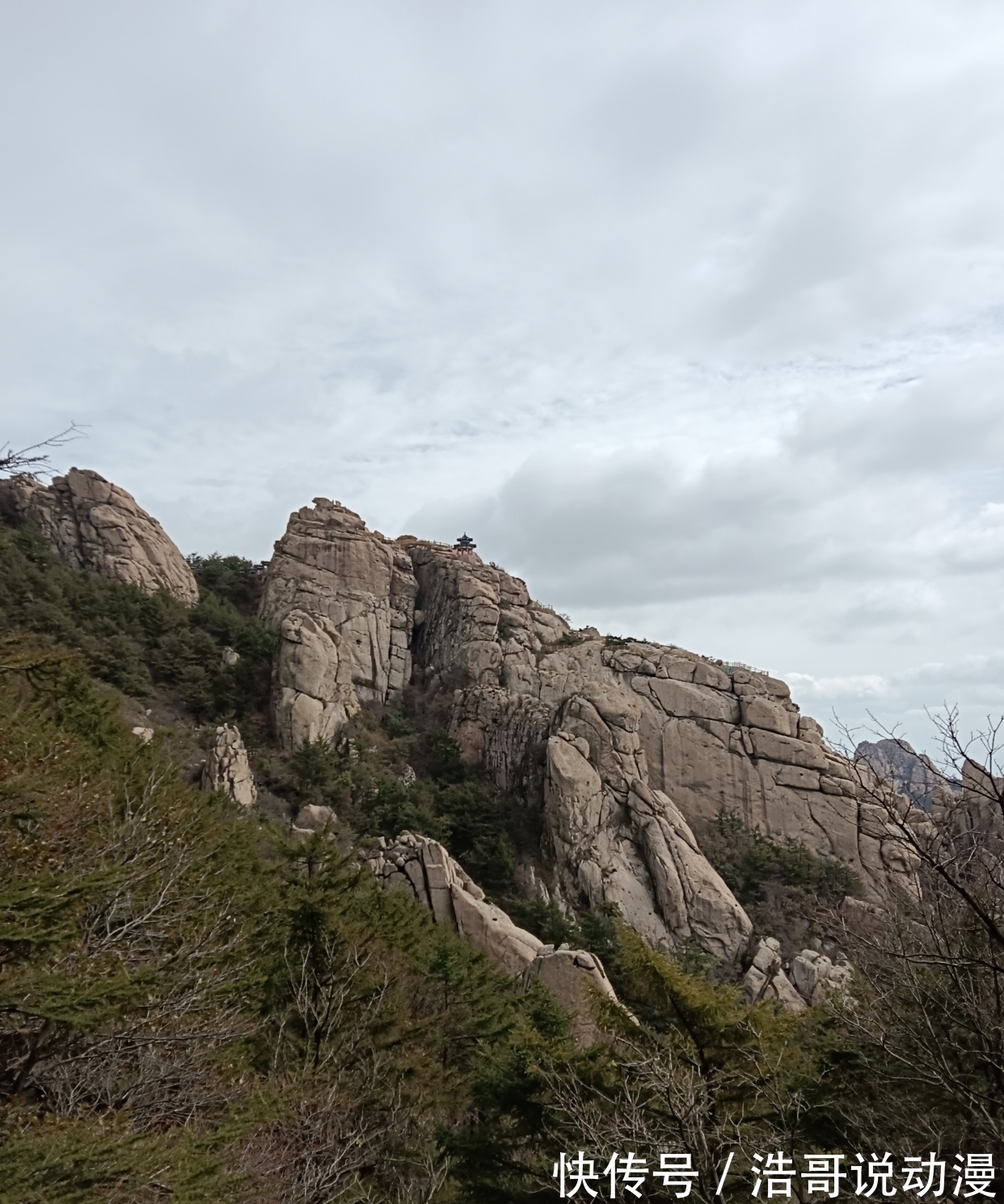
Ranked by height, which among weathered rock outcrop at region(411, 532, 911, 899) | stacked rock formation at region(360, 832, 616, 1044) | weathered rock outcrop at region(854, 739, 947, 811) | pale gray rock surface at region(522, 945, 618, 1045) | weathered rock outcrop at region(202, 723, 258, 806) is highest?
weathered rock outcrop at region(411, 532, 911, 899)

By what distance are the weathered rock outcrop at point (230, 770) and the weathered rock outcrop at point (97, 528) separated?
15.5 meters

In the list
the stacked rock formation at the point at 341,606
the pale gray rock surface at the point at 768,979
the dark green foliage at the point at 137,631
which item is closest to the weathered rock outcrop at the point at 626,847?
the pale gray rock surface at the point at 768,979

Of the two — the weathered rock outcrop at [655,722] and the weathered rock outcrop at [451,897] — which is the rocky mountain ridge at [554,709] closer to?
the weathered rock outcrop at [655,722]

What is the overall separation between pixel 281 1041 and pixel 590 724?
95.6ft

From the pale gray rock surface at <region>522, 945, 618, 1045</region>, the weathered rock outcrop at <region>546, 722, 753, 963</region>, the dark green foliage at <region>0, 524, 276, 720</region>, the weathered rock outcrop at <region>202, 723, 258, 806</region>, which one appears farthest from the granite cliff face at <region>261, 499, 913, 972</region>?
the pale gray rock surface at <region>522, 945, 618, 1045</region>

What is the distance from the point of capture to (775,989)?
2977 cm

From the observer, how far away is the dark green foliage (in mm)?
35250

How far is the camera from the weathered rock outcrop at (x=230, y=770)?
31.0m

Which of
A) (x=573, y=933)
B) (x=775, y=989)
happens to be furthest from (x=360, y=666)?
(x=775, y=989)

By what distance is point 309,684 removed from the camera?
133 ft

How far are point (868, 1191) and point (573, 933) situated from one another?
2538cm

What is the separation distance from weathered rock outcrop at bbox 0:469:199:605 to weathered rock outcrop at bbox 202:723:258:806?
1550 centimetres

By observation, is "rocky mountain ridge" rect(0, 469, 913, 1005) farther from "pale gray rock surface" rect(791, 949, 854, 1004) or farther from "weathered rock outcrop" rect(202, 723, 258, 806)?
"pale gray rock surface" rect(791, 949, 854, 1004)

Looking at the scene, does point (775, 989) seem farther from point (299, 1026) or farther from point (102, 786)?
point (102, 786)
